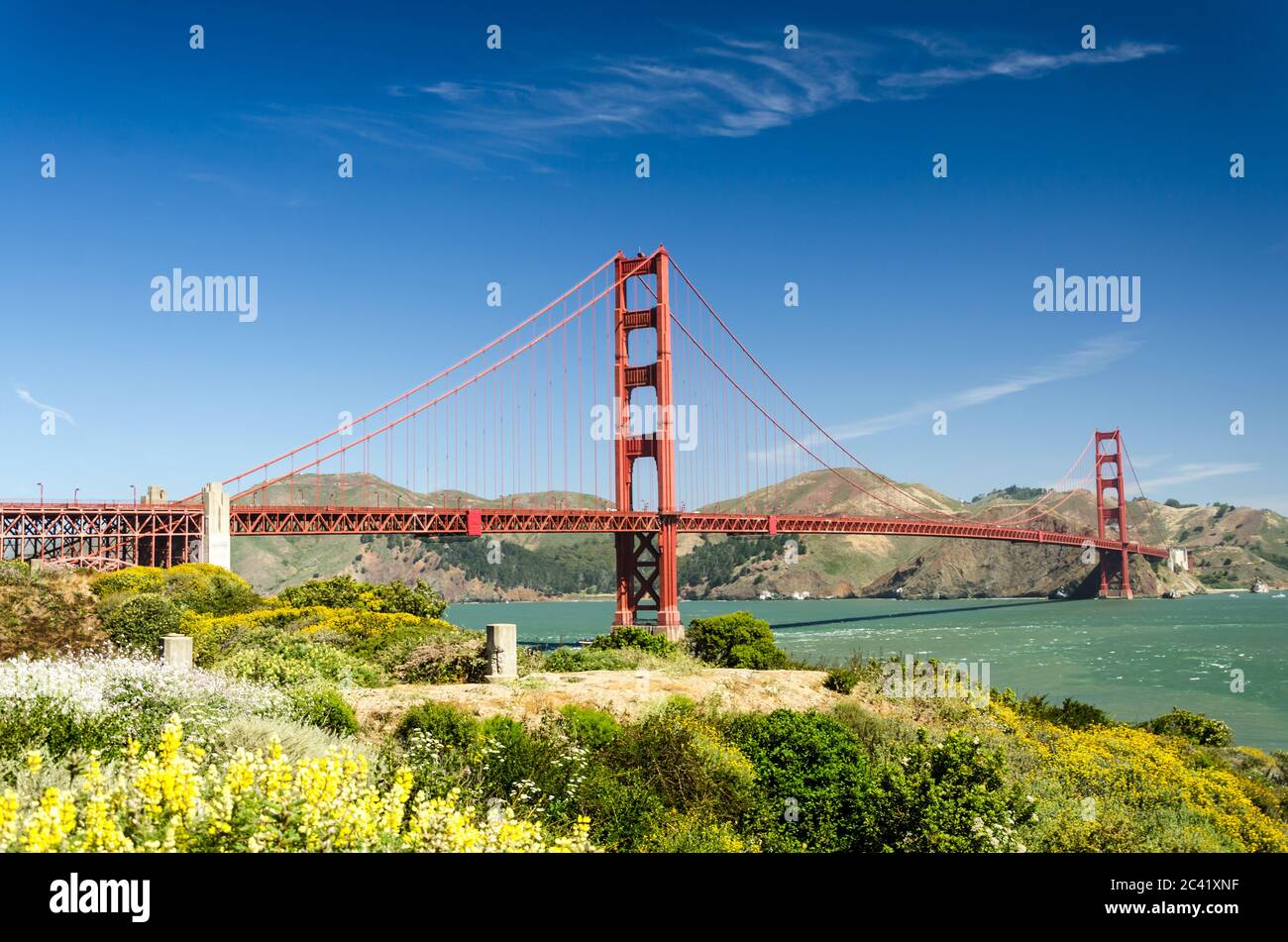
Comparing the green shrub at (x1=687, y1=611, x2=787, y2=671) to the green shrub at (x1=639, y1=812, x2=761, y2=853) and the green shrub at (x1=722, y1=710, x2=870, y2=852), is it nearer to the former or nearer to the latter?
the green shrub at (x1=722, y1=710, x2=870, y2=852)

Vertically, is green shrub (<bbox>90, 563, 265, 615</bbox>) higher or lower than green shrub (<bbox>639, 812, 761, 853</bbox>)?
higher

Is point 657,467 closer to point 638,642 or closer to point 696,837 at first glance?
point 638,642

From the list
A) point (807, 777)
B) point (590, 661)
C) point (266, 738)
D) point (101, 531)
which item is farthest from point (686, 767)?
point (101, 531)

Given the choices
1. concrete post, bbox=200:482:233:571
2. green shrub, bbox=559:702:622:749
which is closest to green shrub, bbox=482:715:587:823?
green shrub, bbox=559:702:622:749

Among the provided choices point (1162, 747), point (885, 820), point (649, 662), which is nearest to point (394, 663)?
point (649, 662)

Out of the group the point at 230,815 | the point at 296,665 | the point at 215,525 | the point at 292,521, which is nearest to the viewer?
the point at 230,815

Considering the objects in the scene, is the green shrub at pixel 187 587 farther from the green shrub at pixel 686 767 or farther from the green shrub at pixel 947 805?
the green shrub at pixel 947 805
